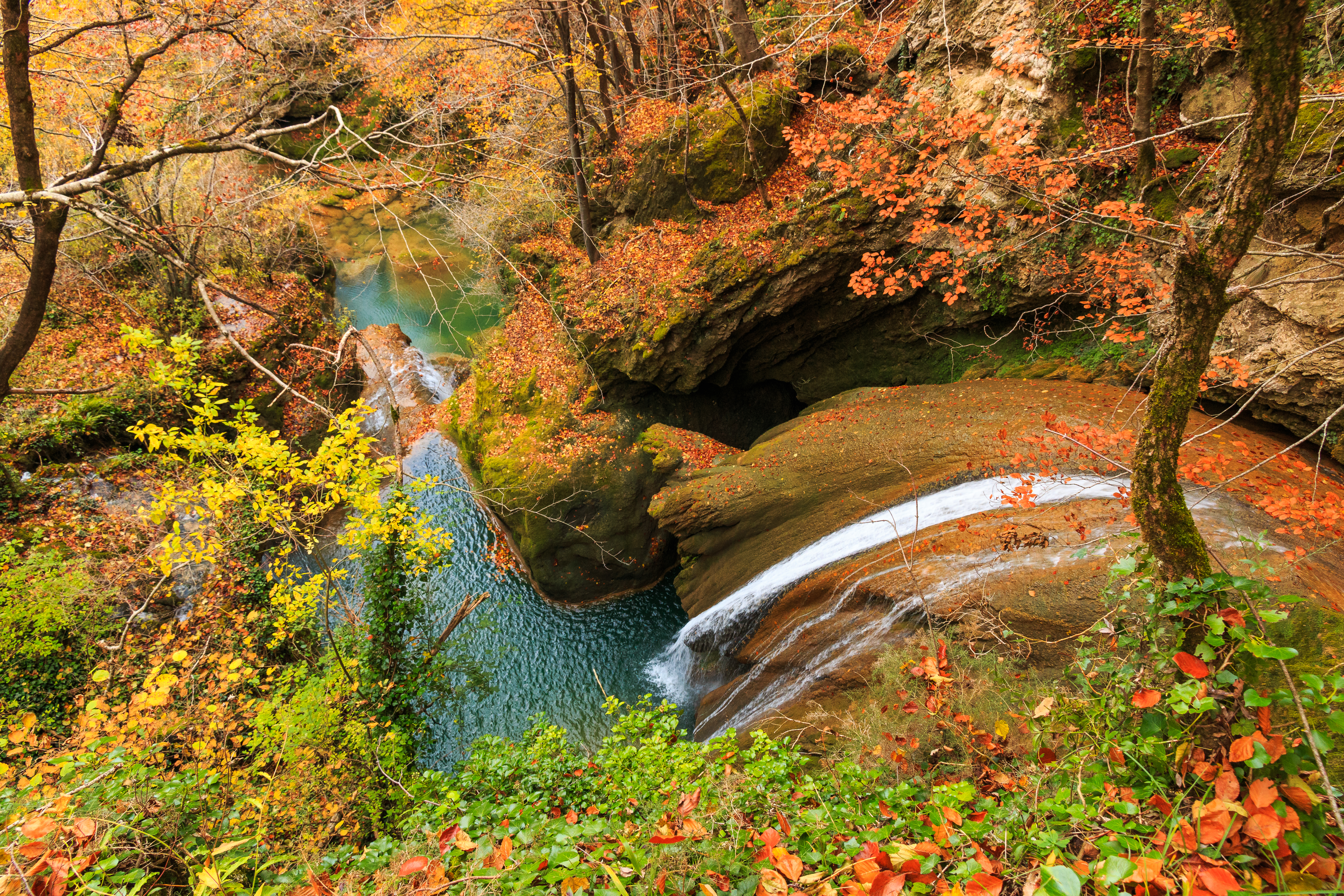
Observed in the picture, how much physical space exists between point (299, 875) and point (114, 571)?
8.74 metres

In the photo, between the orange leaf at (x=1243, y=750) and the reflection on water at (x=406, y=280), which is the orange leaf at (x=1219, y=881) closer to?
the orange leaf at (x=1243, y=750)

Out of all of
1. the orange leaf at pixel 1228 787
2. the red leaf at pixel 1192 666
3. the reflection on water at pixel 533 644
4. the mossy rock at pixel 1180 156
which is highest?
the mossy rock at pixel 1180 156

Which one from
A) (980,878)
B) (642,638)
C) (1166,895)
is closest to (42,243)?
(980,878)

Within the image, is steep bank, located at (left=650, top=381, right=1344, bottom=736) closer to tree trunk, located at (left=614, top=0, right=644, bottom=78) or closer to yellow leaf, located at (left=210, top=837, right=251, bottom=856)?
yellow leaf, located at (left=210, top=837, right=251, bottom=856)

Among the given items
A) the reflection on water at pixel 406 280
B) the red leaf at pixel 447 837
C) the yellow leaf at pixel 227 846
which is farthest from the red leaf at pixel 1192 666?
the reflection on water at pixel 406 280

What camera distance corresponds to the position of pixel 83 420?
33.5ft

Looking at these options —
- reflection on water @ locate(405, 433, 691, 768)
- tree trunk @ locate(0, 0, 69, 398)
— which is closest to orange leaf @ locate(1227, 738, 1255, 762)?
tree trunk @ locate(0, 0, 69, 398)

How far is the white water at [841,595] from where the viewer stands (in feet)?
21.3

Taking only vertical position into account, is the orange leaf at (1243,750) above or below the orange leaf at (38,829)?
below

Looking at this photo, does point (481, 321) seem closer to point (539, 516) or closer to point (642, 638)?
point (539, 516)

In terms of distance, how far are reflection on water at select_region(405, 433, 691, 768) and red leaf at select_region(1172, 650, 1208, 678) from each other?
7.56 m

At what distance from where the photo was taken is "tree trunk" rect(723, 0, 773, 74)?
33.5 feet

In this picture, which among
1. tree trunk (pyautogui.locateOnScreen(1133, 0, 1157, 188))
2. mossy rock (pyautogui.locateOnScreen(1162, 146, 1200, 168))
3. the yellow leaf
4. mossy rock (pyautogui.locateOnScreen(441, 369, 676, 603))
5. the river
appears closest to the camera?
the yellow leaf

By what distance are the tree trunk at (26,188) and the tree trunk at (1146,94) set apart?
32.1ft
